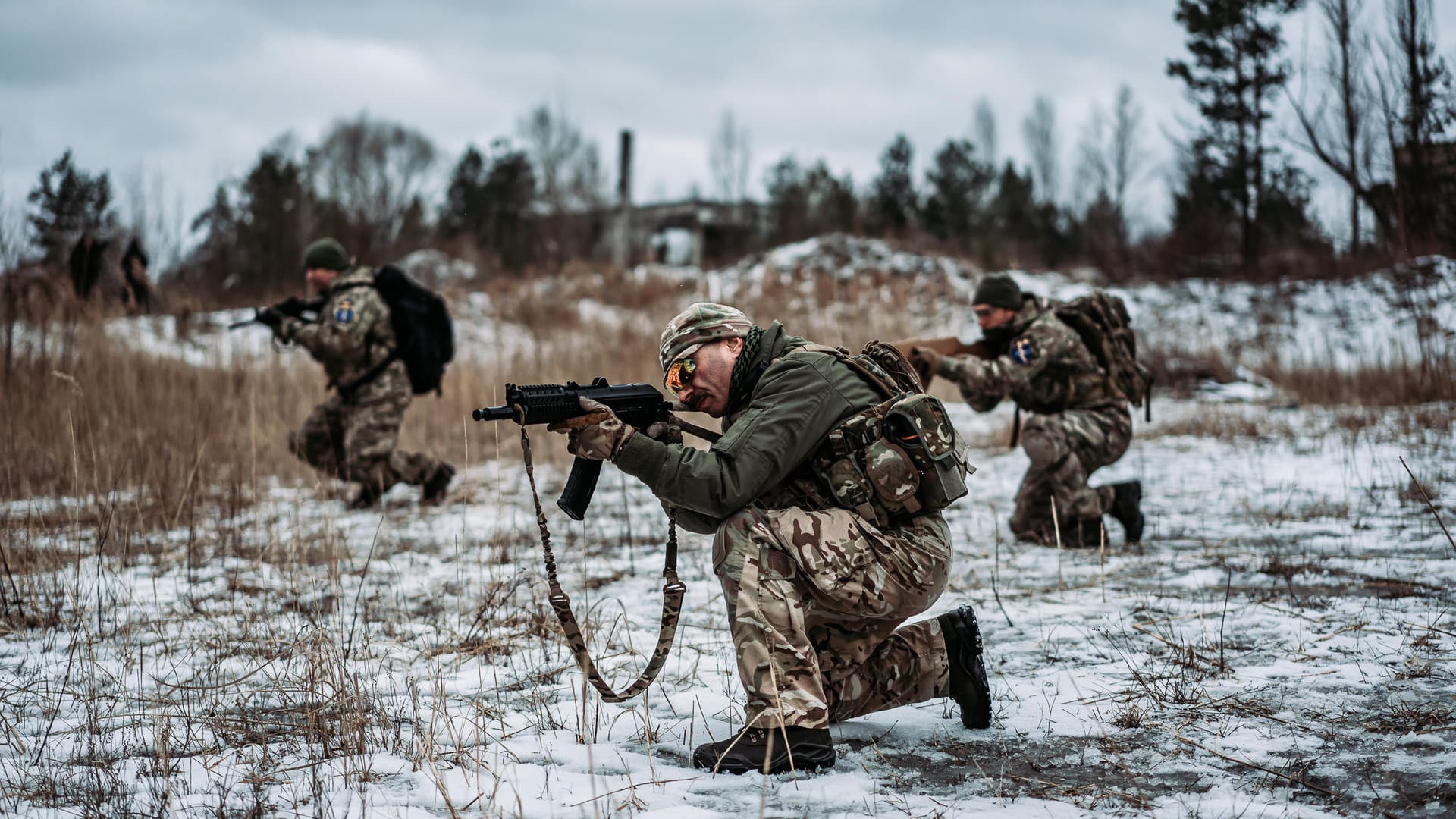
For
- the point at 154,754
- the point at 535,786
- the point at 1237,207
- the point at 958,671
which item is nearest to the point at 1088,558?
the point at 958,671

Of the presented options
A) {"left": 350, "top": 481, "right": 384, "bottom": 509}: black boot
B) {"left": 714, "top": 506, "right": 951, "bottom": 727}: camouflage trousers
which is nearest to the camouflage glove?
{"left": 714, "top": 506, "right": 951, "bottom": 727}: camouflage trousers

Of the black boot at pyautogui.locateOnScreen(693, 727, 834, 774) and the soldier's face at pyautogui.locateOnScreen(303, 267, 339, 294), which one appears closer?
the black boot at pyautogui.locateOnScreen(693, 727, 834, 774)

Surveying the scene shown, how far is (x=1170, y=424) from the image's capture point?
1046 cm

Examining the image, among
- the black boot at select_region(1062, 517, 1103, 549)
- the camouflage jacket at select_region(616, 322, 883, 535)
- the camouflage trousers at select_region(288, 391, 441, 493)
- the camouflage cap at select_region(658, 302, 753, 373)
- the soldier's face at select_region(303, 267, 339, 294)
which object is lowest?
the black boot at select_region(1062, 517, 1103, 549)

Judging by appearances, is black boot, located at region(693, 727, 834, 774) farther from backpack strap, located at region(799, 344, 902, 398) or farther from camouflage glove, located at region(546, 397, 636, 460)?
backpack strap, located at region(799, 344, 902, 398)

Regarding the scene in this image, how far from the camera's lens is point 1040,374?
5719mm

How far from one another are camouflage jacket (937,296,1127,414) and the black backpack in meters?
3.38

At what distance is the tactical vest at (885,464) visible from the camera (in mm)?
2641

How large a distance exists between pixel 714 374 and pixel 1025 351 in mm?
3270

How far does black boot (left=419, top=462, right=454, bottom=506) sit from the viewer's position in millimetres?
7051

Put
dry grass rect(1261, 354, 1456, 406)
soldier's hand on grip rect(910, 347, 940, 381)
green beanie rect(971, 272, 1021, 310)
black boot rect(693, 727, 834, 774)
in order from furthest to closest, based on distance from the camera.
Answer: dry grass rect(1261, 354, 1456, 406), green beanie rect(971, 272, 1021, 310), soldier's hand on grip rect(910, 347, 940, 381), black boot rect(693, 727, 834, 774)

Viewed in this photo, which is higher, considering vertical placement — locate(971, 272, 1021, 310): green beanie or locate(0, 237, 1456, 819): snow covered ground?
locate(971, 272, 1021, 310): green beanie

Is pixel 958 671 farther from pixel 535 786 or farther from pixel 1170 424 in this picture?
pixel 1170 424

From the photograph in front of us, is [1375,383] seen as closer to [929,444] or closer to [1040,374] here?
[1040,374]
